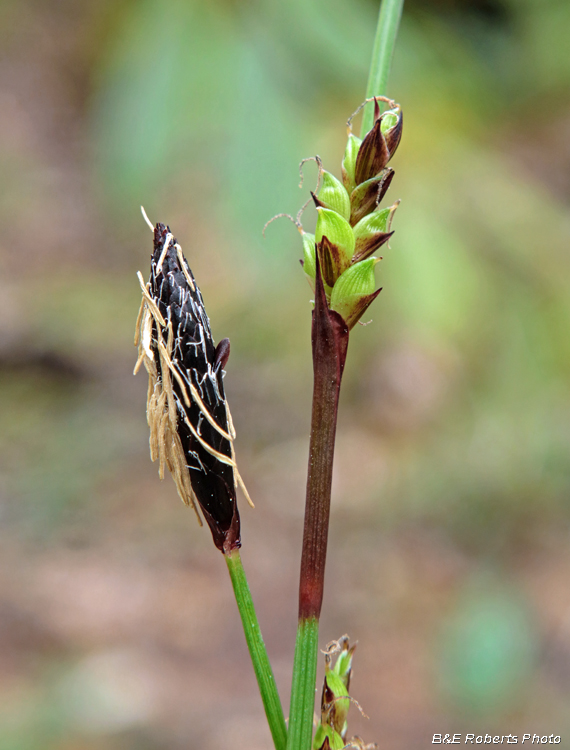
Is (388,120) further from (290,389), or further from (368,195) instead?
(290,389)

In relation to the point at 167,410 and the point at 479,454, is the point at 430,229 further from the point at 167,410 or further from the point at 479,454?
the point at 167,410

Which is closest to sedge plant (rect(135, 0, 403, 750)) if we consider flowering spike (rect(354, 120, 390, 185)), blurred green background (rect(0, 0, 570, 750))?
flowering spike (rect(354, 120, 390, 185))

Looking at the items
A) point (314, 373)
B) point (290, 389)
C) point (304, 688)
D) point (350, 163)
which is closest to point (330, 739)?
point (304, 688)

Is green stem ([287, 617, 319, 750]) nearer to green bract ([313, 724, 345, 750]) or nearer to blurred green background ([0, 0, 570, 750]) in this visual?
green bract ([313, 724, 345, 750])

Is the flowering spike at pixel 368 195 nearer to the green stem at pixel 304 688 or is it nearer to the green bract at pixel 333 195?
the green bract at pixel 333 195

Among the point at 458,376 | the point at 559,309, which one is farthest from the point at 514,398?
the point at 559,309

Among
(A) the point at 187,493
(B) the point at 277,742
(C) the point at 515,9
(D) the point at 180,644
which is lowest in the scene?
(B) the point at 277,742

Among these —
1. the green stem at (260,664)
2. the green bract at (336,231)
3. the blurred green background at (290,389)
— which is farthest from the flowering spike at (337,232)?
the blurred green background at (290,389)
